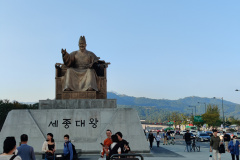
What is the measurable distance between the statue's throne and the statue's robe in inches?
10.1

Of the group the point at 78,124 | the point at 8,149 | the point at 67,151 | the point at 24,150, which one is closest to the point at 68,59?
the point at 78,124

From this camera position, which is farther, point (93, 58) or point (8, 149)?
point (93, 58)

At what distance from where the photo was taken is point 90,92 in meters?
15.8

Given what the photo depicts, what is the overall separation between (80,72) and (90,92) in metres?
1.35

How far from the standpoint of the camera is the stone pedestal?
48.8 feet

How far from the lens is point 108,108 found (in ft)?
51.0

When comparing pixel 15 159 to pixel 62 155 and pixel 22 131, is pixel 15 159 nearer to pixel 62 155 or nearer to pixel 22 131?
pixel 62 155

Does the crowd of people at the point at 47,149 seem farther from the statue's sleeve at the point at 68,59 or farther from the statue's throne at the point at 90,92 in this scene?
the statue's sleeve at the point at 68,59

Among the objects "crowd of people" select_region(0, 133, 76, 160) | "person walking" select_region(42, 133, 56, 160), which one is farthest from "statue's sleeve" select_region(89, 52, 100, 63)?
"person walking" select_region(42, 133, 56, 160)

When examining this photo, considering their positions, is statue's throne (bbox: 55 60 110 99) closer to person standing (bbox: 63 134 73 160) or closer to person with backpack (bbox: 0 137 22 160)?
person standing (bbox: 63 134 73 160)

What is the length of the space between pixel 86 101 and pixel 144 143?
3.73 m

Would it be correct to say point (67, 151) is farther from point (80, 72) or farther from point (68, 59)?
point (68, 59)

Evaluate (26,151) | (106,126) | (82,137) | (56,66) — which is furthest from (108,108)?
(26,151)

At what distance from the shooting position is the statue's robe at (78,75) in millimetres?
15945
